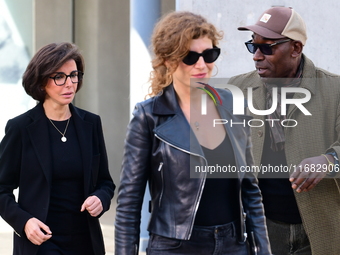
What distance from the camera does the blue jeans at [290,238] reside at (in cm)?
405

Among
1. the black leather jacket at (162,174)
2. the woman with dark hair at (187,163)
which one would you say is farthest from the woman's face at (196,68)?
the black leather jacket at (162,174)

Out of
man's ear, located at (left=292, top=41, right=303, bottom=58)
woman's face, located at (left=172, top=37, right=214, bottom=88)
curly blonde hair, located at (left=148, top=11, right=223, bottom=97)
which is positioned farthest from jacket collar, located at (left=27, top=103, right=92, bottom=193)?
man's ear, located at (left=292, top=41, right=303, bottom=58)

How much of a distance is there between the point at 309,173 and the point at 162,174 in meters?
1.06

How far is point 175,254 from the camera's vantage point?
3.02 metres

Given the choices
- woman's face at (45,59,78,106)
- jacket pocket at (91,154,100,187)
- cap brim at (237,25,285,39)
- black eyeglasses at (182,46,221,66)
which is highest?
cap brim at (237,25,285,39)

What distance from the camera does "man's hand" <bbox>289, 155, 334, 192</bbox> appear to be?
370 centimetres

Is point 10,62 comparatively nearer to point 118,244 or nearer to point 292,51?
point 292,51

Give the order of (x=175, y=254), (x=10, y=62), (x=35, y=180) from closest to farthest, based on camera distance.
Result: 1. (x=175, y=254)
2. (x=35, y=180)
3. (x=10, y=62)

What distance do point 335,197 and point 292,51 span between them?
3.14 feet

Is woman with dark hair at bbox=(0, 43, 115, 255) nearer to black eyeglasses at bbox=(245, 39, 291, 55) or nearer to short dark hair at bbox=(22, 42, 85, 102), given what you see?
short dark hair at bbox=(22, 42, 85, 102)

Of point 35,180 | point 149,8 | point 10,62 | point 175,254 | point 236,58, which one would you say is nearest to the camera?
point 175,254

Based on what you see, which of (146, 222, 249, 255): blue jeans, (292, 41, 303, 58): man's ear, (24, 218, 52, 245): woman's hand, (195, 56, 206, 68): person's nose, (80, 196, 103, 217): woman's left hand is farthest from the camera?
(292, 41, 303, 58): man's ear

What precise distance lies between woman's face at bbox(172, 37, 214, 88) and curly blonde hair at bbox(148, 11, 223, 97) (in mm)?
23

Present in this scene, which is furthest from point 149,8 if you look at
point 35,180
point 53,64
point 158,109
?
point 158,109
